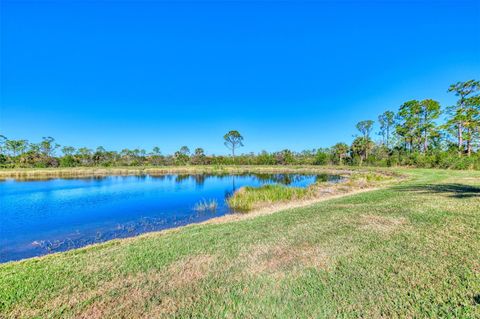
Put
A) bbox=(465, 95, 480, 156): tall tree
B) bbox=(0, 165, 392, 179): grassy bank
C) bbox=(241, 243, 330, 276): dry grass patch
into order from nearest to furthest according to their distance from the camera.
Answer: bbox=(241, 243, 330, 276): dry grass patch, bbox=(465, 95, 480, 156): tall tree, bbox=(0, 165, 392, 179): grassy bank

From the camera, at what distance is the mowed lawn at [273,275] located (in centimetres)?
292

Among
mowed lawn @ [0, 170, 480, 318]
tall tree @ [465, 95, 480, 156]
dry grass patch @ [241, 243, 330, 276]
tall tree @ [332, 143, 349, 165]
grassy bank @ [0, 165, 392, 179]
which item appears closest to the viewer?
mowed lawn @ [0, 170, 480, 318]

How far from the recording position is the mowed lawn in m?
2.92

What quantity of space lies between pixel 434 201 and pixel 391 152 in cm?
4195

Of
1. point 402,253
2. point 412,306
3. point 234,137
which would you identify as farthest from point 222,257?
point 234,137

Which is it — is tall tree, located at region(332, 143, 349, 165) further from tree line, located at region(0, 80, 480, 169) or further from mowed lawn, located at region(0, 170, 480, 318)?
mowed lawn, located at region(0, 170, 480, 318)

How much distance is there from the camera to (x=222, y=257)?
14.8ft

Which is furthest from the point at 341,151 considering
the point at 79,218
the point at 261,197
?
the point at 79,218

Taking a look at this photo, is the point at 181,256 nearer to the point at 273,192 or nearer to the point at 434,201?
the point at 434,201

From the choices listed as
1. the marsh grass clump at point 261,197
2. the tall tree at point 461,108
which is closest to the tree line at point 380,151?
the tall tree at point 461,108

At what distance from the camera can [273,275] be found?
3.74 meters

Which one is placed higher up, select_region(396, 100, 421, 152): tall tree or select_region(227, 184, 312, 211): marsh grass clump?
select_region(396, 100, 421, 152): tall tree

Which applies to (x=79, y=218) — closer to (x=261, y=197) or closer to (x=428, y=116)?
(x=261, y=197)

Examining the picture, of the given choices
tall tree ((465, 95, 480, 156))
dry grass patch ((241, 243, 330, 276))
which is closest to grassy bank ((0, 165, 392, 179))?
tall tree ((465, 95, 480, 156))
